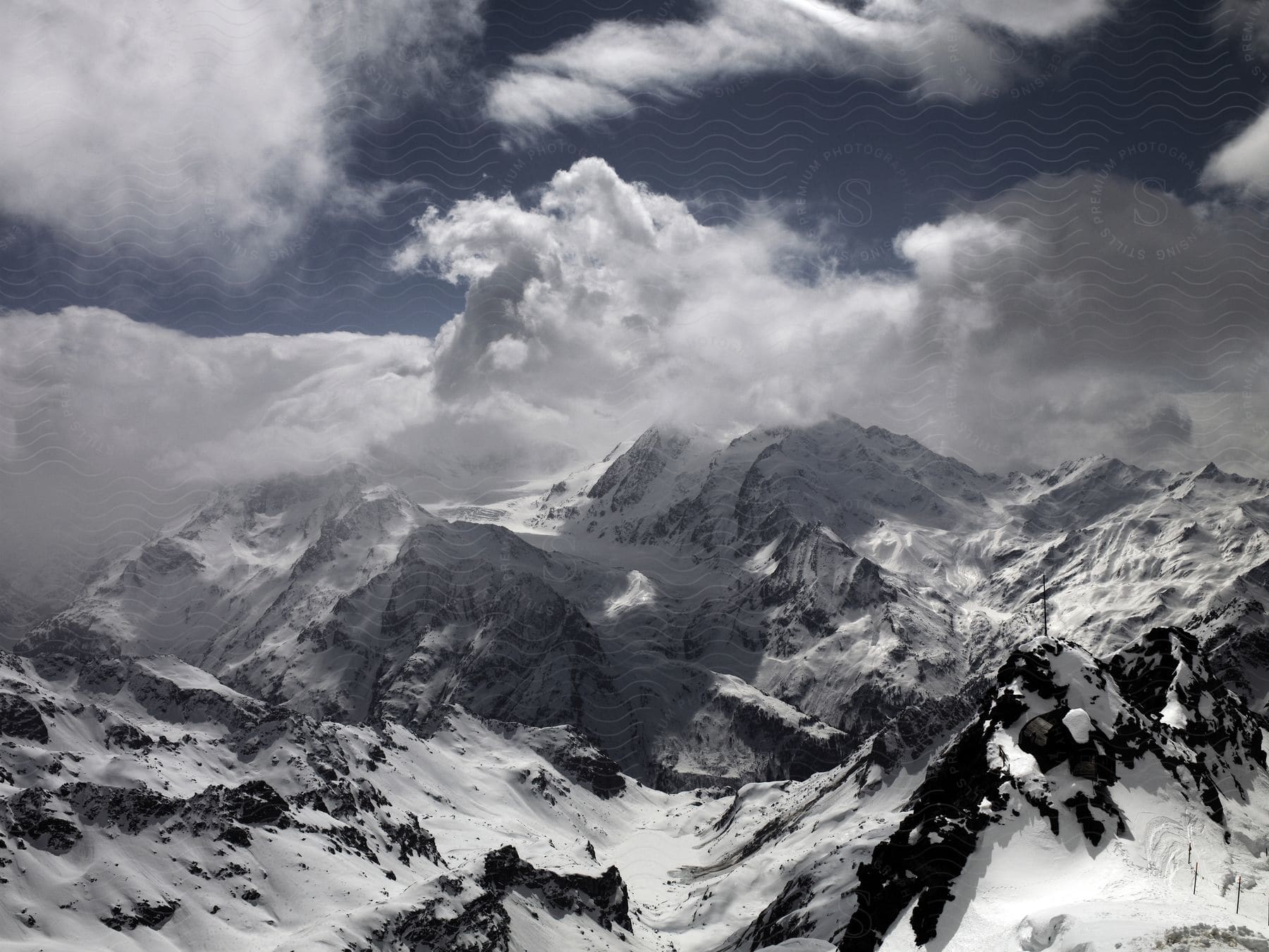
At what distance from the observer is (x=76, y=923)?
195 m

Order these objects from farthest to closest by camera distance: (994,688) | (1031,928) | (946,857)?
(994,688) < (946,857) < (1031,928)

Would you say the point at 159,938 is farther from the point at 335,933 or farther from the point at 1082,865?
the point at 1082,865

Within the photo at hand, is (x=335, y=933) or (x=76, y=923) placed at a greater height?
(x=335, y=933)

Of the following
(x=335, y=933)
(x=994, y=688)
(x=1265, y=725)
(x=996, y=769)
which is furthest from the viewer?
(x=335, y=933)

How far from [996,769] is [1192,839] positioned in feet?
50.5

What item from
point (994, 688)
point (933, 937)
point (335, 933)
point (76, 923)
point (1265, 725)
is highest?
point (1265, 725)

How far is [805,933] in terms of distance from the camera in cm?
19388

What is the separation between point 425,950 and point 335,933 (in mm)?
17821

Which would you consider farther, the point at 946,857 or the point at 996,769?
the point at 996,769

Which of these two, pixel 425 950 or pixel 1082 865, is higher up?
pixel 1082 865

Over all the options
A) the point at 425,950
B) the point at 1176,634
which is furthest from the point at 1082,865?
the point at 425,950

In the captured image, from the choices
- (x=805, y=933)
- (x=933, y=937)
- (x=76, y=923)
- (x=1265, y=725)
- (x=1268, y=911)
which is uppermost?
(x=1265, y=725)

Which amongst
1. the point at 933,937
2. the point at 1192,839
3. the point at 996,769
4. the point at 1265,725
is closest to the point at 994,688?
the point at 996,769

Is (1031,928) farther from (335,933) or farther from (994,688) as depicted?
(335,933)
